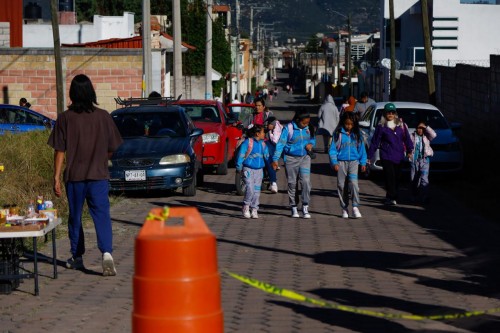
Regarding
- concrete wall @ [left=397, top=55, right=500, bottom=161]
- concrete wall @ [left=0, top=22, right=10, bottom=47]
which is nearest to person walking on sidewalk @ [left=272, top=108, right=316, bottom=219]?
concrete wall @ [left=397, top=55, right=500, bottom=161]

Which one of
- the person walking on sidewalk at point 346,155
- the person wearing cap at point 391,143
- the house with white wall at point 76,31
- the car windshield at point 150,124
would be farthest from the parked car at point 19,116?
the house with white wall at point 76,31

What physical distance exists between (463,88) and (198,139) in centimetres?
1261

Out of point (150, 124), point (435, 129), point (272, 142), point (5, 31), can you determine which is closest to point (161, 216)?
point (150, 124)

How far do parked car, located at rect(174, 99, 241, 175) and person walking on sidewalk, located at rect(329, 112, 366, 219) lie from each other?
709cm

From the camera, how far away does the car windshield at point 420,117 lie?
22.8m

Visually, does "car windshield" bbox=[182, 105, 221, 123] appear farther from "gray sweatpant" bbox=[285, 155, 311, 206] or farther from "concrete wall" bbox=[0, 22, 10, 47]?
"concrete wall" bbox=[0, 22, 10, 47]

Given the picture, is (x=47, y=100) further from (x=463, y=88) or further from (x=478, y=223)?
(x=478, y=223)

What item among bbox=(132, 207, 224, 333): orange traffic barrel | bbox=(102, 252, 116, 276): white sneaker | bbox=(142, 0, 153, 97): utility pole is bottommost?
bbox=(102, 252, 116, 276): white sneaker

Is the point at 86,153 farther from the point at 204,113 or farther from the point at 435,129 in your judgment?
Answer: the point at 204,113

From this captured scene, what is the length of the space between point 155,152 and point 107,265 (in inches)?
314

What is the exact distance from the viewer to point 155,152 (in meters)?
18.3

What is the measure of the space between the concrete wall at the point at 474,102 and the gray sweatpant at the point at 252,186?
8.53m

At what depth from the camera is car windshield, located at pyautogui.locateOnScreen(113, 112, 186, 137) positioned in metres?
19.2

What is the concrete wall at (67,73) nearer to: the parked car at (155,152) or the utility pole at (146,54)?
the utility pole at (146,54)
